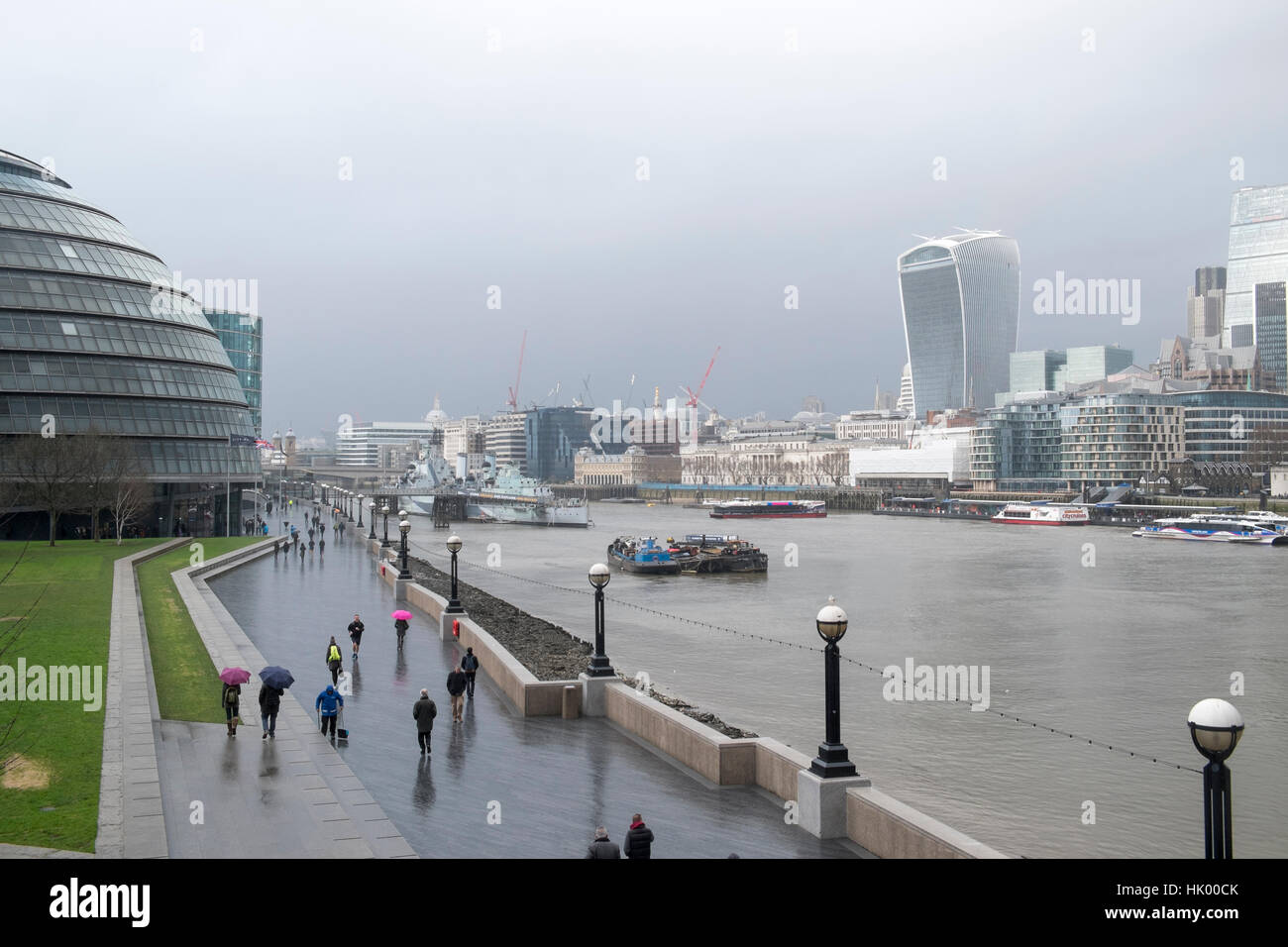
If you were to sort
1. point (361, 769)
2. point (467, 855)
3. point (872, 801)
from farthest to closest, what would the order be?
point (361, 769) < point (872, 801) < point (467, 855)

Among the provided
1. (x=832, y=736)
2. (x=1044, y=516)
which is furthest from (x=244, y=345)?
(x=832, y=736)

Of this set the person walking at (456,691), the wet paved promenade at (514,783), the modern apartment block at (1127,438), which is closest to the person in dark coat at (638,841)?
the wet paved promenade at (514,783)

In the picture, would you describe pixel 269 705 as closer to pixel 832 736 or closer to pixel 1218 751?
pixel 832 736

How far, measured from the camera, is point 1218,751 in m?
7.79

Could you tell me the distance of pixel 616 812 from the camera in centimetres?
1340

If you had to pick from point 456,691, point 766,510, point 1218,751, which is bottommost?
point 766,510

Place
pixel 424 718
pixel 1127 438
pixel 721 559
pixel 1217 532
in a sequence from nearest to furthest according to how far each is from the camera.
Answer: pixel 424 718 → pixel 721 559 → pixel 1217 532 → pixel 1127 438

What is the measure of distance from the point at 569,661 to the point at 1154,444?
135 metres

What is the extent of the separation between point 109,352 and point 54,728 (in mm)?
45765
